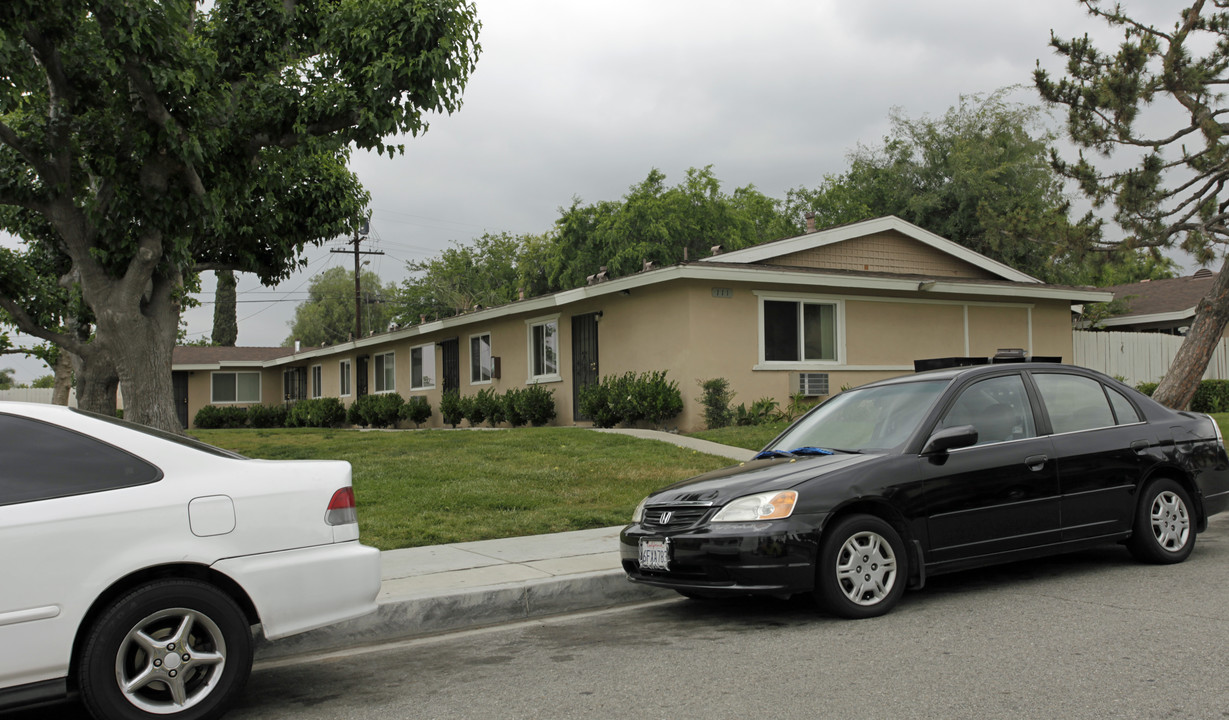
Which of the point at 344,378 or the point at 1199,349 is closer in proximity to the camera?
the point at 1199,349

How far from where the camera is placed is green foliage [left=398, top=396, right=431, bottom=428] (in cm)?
2638

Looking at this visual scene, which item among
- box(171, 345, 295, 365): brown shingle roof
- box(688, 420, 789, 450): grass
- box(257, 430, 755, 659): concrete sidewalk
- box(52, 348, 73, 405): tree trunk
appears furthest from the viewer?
box(171, 345, 295, 365): brown shingle roof

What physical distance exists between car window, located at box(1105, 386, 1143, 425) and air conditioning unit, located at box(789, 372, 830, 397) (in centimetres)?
1058

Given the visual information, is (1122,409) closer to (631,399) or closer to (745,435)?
(745,435)

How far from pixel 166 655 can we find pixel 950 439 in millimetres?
4551

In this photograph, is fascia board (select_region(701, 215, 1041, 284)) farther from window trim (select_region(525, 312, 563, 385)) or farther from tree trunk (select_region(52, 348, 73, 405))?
tree trunk (select_region(52, 348, 73, 405))

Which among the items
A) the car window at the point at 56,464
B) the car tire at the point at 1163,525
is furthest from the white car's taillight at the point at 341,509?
the car tire at the point at 1163,525

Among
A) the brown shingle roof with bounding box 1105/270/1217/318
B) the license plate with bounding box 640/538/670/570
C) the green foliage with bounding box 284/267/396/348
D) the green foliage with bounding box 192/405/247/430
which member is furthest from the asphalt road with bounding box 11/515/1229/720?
the green foliage with bounding box 284/267/396/348

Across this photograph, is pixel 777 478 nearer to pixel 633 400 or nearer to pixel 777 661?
pixel 777 661

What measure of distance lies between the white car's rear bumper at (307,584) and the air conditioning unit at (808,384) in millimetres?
14022

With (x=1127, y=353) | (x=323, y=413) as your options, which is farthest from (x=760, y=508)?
(x=323, y=413)

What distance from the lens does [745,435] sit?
49.6 feet

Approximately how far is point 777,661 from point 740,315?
12761mm

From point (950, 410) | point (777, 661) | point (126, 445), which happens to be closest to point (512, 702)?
point (777, 661)
